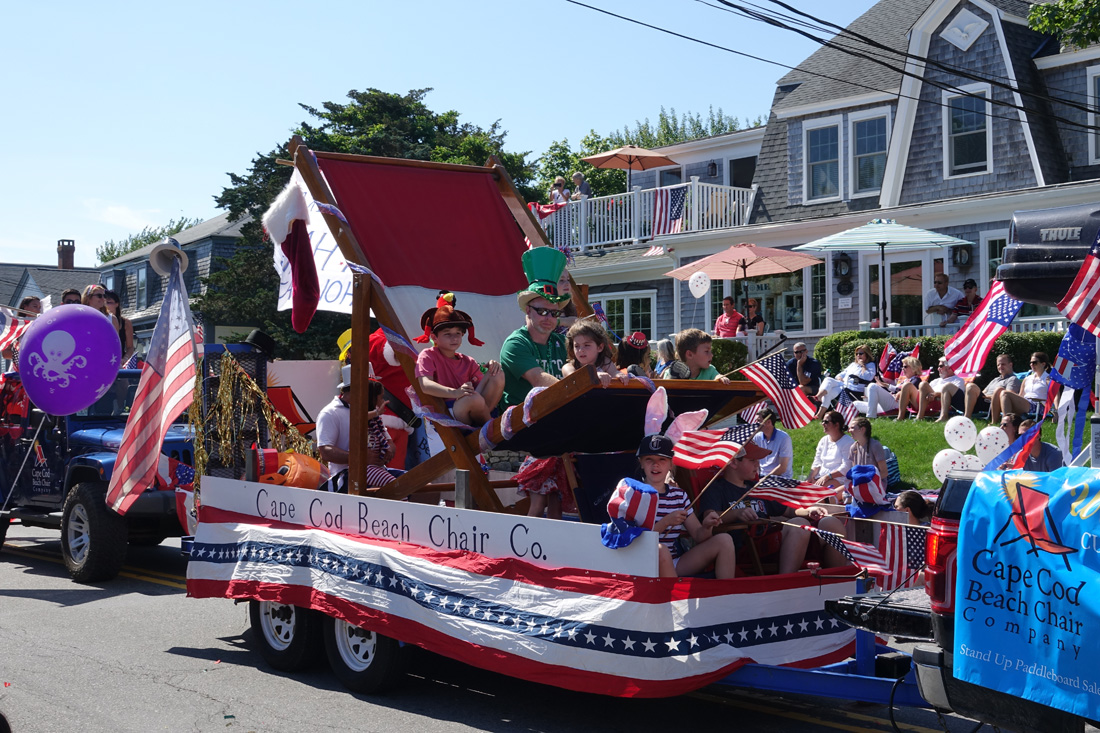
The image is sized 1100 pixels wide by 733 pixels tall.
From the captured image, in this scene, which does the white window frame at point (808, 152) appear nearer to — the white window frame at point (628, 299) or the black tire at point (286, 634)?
the white window frame at point (628, 299)

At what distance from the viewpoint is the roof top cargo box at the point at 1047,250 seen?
5219 mm

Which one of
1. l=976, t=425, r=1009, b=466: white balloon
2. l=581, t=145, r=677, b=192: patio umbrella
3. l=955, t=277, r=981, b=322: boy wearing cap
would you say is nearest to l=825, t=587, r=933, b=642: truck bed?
l=976, t=425, r=1009, b=466: white balloon

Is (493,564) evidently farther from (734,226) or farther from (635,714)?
(734,226)

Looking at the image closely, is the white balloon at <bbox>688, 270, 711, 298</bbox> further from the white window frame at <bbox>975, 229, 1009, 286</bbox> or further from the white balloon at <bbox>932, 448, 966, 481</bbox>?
the white balloon at <bbox>932, 448, 966, 481</bbox>

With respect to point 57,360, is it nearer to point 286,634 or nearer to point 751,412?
point 286,634

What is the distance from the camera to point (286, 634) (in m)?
7.49

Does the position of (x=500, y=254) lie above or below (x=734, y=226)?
below

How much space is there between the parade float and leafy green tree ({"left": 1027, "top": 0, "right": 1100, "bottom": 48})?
9.97m

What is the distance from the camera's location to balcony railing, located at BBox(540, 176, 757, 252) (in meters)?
26.4

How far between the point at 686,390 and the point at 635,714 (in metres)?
1.85

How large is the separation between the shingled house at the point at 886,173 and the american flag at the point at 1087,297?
1463cm

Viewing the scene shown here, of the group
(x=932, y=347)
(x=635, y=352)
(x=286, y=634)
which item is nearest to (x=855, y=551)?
(x=286, y=634)

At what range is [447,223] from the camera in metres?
8.92

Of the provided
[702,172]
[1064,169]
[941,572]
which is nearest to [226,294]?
[702,172]
